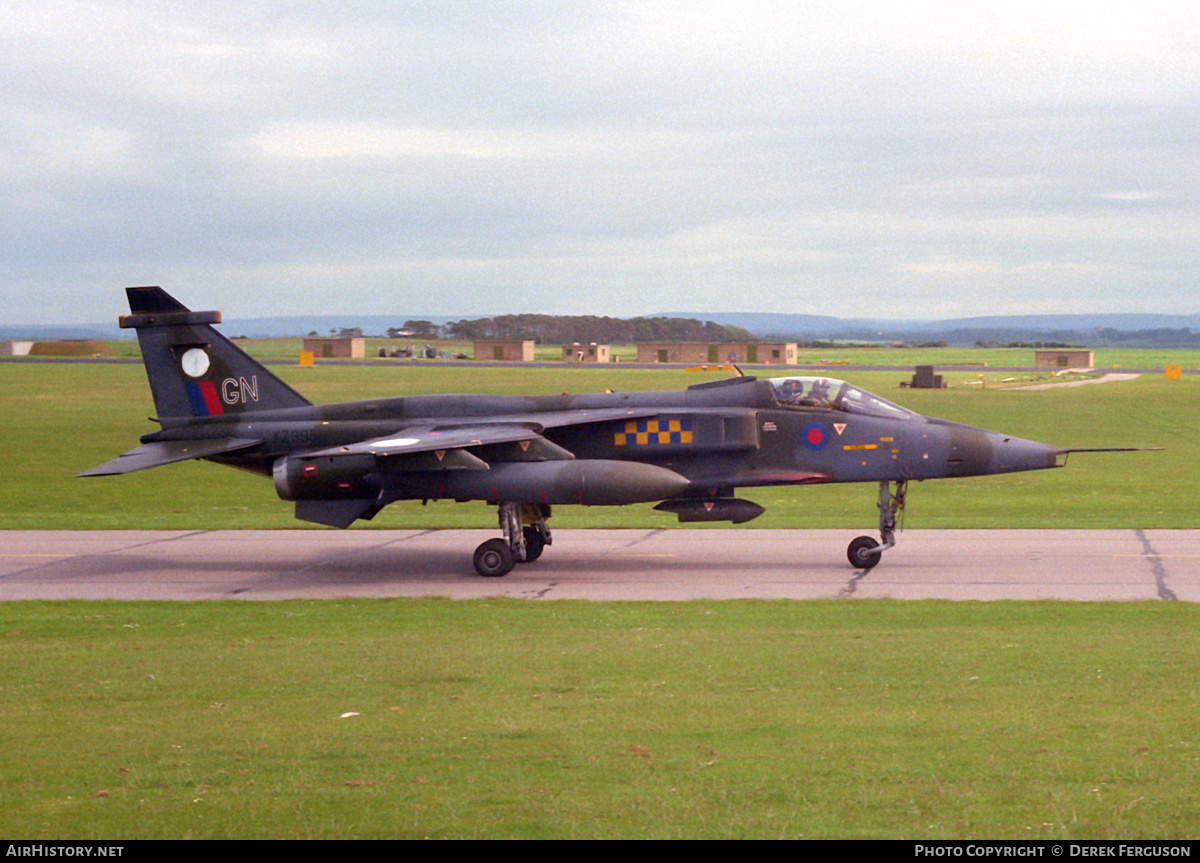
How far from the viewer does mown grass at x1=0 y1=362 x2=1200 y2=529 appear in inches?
1011

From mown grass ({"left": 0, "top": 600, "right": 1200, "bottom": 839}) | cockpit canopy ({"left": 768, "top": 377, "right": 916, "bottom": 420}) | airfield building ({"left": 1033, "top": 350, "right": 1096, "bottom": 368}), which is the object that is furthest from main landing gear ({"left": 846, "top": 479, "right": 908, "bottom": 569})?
airfield building ({"left": 1033, "top": 350, "right": 1096, "bottom": 368})

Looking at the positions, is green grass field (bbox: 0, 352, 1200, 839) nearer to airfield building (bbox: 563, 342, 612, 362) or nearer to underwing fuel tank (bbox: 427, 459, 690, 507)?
underwing fuel tank (bbox: 427, 459, 690, 507)

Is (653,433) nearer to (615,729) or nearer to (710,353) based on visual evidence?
(615,729)

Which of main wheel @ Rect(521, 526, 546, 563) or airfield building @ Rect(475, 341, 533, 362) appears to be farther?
airfield building @ Rect(475, 341, 533, 362)

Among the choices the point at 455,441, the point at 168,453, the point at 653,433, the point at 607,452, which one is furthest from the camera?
the point at 168,453

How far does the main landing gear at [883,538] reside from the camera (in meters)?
18.6

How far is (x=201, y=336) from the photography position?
832 inches

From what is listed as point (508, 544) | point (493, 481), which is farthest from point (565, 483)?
point (508, 544)

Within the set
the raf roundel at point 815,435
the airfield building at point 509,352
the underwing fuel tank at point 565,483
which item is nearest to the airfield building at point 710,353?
the airfield building at point 509,352

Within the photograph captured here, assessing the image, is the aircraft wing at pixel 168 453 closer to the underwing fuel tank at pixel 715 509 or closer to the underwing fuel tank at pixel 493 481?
the underwing fuel tank at pixel 493 481

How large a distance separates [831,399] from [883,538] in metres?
2.20

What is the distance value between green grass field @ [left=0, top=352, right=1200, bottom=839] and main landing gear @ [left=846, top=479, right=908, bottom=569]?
11.4ft

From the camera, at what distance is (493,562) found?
744 inches

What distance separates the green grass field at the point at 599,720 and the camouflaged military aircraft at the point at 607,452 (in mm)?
2815
